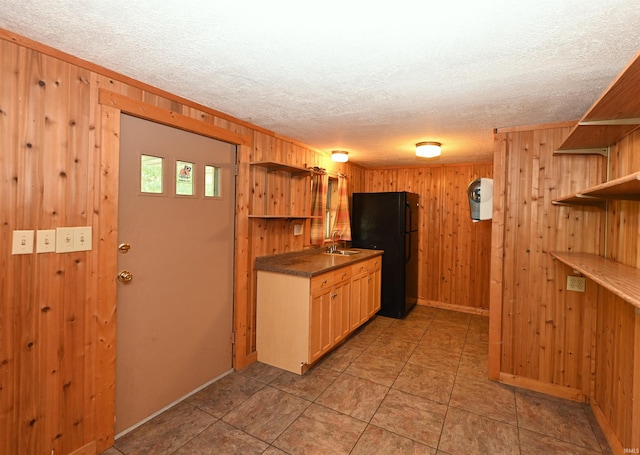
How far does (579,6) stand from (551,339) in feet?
7.88

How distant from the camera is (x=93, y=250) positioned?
1.77 metres

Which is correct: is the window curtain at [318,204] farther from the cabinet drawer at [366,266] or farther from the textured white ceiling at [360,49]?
the textured white ceiling at [360,49]

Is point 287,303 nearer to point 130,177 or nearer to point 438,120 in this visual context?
point 130,177

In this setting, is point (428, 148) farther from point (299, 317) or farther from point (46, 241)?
point (46, 241)

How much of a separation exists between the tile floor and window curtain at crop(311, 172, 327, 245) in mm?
1404

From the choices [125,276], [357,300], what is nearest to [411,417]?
[357,300]

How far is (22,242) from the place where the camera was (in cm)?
151

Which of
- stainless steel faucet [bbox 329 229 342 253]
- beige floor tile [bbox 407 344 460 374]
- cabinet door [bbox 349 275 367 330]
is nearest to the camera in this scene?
beige floor tile [bbox 407 344 460 374]

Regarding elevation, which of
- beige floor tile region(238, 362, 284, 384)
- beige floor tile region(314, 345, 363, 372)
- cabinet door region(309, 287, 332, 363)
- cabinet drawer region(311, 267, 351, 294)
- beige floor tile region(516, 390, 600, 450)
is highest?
cabinet drawer region(311, 267, 351, 294)

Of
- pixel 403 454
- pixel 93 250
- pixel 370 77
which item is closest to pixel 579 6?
pixel 370 77

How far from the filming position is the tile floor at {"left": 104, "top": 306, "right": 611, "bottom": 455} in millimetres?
1895

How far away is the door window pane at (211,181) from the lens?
248cm

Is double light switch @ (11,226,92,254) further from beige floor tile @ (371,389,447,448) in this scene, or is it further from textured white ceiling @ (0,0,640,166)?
beige floor tile @ (371,389,447,448)

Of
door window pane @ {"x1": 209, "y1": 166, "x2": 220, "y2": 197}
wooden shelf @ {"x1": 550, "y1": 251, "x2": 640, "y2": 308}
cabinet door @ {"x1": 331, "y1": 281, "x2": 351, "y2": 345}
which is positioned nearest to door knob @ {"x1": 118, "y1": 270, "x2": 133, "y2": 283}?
door window pane @ {"x1": 209, "y1": 166, "x2": 220, "y2": 197}
